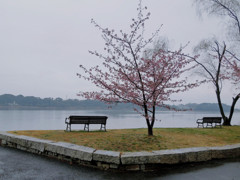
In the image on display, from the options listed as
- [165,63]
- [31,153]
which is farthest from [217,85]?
[31,153]

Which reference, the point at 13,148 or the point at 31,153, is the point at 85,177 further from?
the point at 13,148

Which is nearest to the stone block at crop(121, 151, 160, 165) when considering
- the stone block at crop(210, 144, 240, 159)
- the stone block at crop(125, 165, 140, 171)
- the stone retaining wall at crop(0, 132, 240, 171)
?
the stone retaining wall at crop(0, 132, 240, 171)

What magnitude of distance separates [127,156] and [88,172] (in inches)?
42.8

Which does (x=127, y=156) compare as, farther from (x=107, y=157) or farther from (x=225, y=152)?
(x=225, y=152)

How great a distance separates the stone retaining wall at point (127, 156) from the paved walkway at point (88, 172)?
0.86 feet

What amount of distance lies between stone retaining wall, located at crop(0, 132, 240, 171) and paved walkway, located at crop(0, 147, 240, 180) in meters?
0.26

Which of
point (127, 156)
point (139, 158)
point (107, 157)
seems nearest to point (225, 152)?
point (139, 158)

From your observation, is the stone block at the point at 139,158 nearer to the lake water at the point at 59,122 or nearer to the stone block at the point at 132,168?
the stone block at the point at 132,168

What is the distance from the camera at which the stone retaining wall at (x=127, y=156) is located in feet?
17.7

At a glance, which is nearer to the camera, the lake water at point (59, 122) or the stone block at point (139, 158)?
the stone block at point (139, 158)

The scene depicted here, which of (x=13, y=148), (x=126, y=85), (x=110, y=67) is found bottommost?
(x=13, y=148)

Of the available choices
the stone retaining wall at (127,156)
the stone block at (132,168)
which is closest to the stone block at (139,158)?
the stone retaining wall at (127,156)

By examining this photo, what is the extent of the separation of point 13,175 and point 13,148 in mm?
3291

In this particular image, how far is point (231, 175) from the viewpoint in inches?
198
